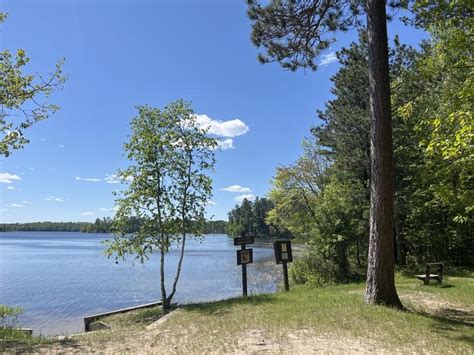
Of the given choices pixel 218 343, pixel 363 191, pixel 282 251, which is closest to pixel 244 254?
pixel 282 251

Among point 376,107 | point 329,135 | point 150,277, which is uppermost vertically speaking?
point 329,135

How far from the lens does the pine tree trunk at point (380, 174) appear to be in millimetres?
8070

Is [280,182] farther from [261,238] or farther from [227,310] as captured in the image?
[261,238]

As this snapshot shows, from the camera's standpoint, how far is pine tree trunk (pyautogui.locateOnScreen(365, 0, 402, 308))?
8.07 meters

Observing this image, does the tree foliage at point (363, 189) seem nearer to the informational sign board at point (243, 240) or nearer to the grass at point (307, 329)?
the informational sign board at point (243, 240)

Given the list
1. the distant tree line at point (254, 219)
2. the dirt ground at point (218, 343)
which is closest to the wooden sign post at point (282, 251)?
the dirt ground at point (218, 343)

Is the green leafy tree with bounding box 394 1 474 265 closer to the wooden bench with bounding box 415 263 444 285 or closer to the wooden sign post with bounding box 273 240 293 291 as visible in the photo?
the wooden bench with bounding box 415 263 444 285

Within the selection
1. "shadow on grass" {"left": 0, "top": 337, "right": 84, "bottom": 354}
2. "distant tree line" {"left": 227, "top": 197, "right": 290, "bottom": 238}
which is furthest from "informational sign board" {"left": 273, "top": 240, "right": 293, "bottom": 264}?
"distant tree line" {"left": 227, "top": 197, "right": 290, "bottom": 238}

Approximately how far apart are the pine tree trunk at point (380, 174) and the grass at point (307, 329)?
0.52 meters

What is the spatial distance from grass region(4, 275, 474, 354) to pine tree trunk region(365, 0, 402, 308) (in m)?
0.52

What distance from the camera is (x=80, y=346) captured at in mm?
6203

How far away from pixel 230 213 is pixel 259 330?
121 meters

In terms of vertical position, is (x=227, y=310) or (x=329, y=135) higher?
(x=329, y=135)

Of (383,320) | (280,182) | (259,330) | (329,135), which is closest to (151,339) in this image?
(259,330)
